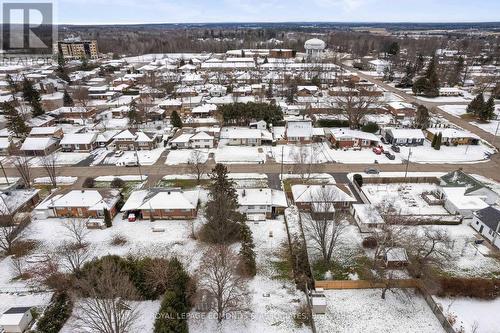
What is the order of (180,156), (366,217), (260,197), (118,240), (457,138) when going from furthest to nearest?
(457,138) < (180,156) < (260,197) < (366,217) < (118,240)

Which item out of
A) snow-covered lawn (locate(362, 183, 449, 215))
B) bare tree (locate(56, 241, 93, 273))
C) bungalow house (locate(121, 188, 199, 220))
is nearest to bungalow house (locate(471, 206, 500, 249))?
snow-covered lawn (locate(362, 183, 449, 215))

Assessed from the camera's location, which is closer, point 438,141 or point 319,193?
point 319,193

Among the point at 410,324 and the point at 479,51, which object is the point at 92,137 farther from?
the point at 479,51

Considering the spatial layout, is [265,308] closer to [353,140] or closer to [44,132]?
[353,140]

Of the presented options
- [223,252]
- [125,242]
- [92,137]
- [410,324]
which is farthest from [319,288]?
[92,137]

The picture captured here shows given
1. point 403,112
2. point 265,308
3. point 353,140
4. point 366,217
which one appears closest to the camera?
point 265,308

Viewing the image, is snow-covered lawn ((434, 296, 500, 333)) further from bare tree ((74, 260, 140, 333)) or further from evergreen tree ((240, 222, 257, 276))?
bare tree ((74, 260, 140, 333))

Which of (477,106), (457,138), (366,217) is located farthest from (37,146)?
(477,106)
